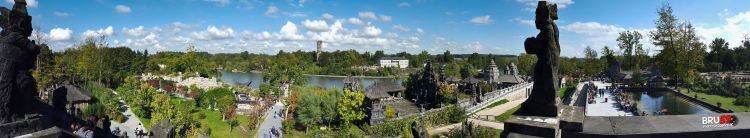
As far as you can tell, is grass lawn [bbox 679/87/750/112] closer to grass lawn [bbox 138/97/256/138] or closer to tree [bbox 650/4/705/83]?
tree [bbox 650/4/705/83]

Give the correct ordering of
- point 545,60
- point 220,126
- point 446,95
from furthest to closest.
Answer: point 446,95 → point 220,126 → point 545,60

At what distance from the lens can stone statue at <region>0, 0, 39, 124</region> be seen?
4.99m

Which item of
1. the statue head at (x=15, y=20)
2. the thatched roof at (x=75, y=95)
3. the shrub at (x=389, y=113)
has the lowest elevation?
the shrub at (x=389, y=113)

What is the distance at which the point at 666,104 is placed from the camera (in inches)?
1348

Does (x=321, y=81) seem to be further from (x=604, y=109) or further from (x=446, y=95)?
(x=604, y=109)

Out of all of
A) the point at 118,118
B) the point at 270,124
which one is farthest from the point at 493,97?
the point at 118,118

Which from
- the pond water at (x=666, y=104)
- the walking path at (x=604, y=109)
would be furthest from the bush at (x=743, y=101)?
the walking path at (x=604, y=109)

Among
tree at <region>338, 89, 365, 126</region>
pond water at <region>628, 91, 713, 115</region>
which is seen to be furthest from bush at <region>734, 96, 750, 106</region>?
tree at <region>338, 89, 365, 126</region>

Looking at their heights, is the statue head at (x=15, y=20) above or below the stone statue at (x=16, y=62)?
above

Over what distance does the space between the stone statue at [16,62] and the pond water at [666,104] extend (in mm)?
31941

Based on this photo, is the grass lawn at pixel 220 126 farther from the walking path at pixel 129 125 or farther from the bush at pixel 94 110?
the bush at pixel 94 110

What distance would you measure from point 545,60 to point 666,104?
35.4 meters

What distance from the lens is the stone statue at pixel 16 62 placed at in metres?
4.99

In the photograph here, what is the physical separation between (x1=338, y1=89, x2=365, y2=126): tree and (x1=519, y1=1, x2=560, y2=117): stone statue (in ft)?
74.1
